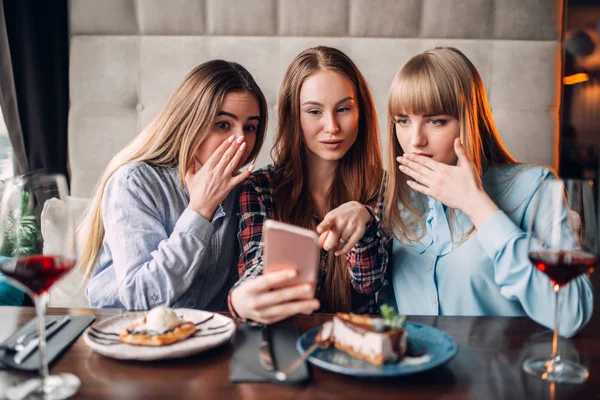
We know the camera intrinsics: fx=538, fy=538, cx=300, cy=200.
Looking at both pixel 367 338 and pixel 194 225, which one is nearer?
pixel 367 338

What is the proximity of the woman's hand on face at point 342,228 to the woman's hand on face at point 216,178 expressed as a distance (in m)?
0.33

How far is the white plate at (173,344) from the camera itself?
84 centimetres

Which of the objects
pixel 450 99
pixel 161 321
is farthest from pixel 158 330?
pixel 450 99

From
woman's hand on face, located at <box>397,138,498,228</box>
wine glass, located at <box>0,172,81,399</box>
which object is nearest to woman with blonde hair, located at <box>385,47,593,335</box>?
woman's hand on face, located at <box>397,138,498,228</box>

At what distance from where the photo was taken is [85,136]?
2.42 metres

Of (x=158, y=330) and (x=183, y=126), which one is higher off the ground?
(x=183, y=126)

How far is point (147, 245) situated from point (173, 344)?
58cm

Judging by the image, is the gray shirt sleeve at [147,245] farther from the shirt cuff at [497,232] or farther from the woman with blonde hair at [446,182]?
the shirt cuff at [497,232]

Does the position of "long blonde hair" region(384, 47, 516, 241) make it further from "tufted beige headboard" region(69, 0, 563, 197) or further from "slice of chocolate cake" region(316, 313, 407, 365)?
"tufted beige headboard" region(69, 0, 563, 197)

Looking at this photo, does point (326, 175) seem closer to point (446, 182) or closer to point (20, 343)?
point (446, 182)

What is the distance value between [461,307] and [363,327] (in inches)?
25.7

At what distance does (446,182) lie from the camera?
1.25 meters

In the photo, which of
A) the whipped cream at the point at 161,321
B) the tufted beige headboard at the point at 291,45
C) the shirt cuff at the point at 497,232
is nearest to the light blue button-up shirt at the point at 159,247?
the whipped cream at the point at 161,321

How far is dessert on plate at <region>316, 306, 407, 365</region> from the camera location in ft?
2.68
